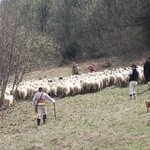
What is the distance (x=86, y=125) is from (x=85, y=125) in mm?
44

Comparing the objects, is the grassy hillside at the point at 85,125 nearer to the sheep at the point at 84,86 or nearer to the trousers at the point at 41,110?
the trousers at the point at 41,110

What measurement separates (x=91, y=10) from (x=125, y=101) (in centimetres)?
3552

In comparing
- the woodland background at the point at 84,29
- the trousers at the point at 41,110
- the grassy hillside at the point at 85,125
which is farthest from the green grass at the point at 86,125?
the woodland background at the point at 84,29

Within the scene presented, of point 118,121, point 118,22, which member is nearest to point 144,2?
point 118,22

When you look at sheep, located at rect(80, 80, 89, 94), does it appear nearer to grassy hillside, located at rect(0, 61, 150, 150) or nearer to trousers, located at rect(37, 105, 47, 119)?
grassy hillside, located at rect(0, 61, 150, 150)

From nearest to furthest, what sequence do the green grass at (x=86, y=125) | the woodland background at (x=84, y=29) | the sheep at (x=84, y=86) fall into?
the green grass at (x=86, y=125) < the sheep at (x=84, y=86) < the woodland background at (x=84, y=29)

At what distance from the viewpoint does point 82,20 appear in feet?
171

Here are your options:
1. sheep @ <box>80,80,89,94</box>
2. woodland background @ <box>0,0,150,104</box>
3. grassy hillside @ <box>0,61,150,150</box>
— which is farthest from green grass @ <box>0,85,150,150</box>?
woodland background @ <box>0,0,150,104</box>

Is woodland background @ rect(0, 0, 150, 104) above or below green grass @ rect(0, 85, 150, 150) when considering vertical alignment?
above

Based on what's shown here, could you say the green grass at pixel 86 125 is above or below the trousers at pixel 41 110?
below

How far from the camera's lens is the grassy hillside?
10.5 m

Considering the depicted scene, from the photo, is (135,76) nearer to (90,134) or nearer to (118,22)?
(90,134)

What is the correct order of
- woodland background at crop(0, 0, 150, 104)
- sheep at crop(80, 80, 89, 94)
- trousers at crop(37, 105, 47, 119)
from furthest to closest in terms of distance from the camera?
1. woodland background at crop(0, 0, 150, 104)
2. sheep at crop(80, 80, 89, 94)
3. trousers at crop(37, 105, 47, 119)

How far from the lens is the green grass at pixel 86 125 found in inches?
412
